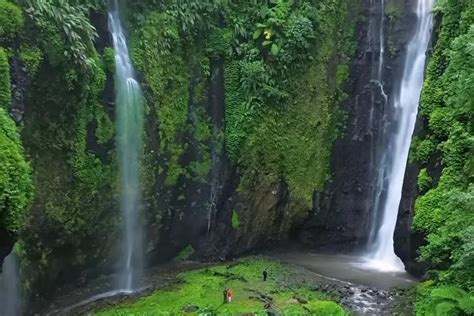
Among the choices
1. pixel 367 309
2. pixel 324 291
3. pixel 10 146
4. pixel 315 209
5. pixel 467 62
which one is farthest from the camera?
pixel 315 209

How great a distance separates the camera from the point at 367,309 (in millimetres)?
12742

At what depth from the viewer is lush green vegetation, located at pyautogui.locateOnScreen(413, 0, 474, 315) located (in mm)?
10500

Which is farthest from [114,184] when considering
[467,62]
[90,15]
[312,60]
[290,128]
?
[467,62]

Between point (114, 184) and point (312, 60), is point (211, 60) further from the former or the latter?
point (114, 184)

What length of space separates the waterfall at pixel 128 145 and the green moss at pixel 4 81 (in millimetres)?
3284

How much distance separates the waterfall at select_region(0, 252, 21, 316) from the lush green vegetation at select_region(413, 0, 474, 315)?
8194 millimetres

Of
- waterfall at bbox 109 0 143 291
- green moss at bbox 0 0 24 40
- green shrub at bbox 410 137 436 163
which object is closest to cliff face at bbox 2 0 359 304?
waterfall at bbox 109 0 143 291

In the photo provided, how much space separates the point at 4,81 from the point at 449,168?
9.42 metres

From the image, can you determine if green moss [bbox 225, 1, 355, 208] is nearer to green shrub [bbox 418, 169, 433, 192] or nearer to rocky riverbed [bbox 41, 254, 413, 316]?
rocky riverbed [bbox 41, 254, 413, 316]

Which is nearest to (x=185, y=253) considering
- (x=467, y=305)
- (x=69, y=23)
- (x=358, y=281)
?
(x=358, y=281)

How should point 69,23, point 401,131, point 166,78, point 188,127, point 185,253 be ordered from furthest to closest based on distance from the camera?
point 401,131 < point 185,253 < point 188,127 < point 166,78 < point 69,23

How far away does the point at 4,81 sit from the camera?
10992 millimetres

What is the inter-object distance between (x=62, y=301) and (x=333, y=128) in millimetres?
9190

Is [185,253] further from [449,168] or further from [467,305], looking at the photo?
[467,305]
